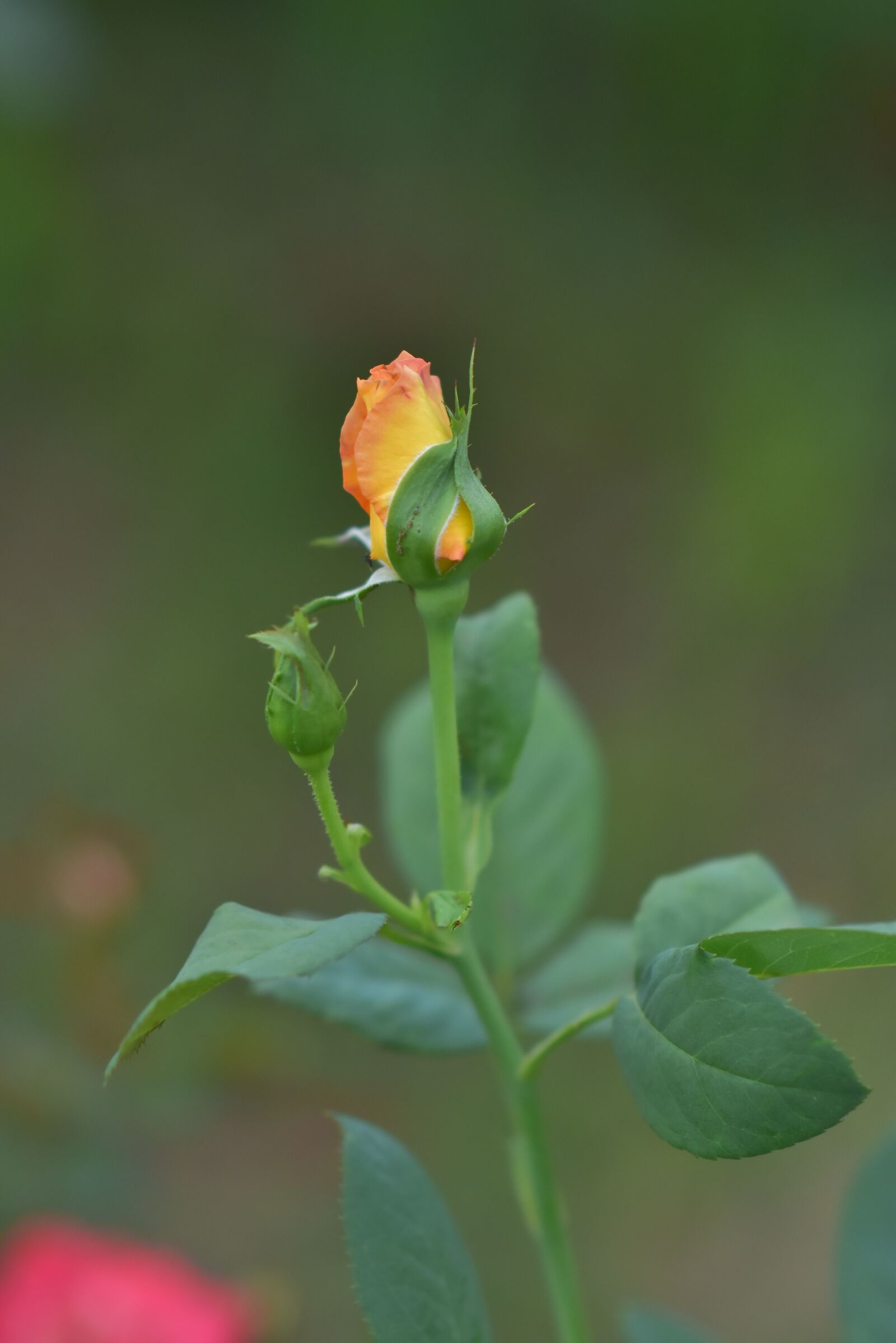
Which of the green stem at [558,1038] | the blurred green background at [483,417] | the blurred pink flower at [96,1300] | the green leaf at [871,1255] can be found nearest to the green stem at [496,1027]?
the green stem at [558,1038]

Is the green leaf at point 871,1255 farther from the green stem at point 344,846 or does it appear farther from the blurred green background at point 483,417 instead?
the blurred green background at point 483,417

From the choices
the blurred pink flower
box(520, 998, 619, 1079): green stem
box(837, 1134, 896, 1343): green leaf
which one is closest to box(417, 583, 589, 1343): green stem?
box(520, 998, 619, 1079): green stem

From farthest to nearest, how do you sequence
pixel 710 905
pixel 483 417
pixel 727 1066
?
pixel 483 417, pixel 710 905, pixel 727 1066

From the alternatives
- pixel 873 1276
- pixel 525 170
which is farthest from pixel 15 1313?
pixel 525 170

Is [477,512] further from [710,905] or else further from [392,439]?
[710,905]

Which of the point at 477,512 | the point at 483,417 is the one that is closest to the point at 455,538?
the point at 477,512

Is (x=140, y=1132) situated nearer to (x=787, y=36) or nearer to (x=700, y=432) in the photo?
(x=700, y=432)
